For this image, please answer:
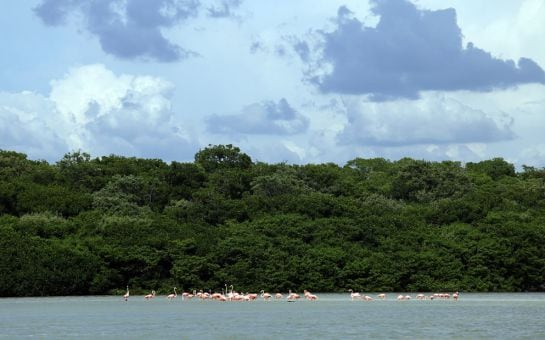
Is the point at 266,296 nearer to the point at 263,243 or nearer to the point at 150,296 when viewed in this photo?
the point at 150,296

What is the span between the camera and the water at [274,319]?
133 ft

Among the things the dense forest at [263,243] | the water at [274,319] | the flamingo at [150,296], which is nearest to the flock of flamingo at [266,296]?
the flamingo at [150,296]

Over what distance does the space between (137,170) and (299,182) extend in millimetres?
15709

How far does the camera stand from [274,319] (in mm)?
48188

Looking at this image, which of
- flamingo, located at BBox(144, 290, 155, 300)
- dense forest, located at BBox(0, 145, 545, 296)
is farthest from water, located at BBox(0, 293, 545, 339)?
dense forest, located at BBox(0, 145, 545, 296)

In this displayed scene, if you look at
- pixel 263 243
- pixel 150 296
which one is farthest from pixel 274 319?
pixel 263 243

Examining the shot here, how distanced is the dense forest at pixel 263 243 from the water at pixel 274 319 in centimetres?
658

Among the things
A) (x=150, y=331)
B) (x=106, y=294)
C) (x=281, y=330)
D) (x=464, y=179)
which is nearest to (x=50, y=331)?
(x=150, y=331)

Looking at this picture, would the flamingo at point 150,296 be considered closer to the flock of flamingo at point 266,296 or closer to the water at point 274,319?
the flock of flamingo at point 266,296

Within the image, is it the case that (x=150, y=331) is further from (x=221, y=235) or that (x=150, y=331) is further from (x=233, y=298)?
(x=221, y=235)

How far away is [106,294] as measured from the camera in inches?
2874

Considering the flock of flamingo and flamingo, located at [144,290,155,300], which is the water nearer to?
the flock of flamingo

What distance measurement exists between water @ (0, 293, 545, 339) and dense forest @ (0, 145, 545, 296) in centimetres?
658

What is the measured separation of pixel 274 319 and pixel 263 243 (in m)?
27.5
